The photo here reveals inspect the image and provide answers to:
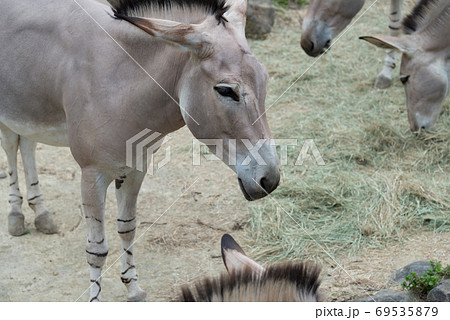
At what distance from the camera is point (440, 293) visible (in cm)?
330

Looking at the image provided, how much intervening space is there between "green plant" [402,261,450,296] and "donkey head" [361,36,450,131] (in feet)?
9.53

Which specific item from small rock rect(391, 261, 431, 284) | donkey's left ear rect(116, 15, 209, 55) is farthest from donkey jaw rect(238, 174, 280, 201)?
small rock rect(391, 261, 431, 284)

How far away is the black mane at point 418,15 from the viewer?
6234 mm

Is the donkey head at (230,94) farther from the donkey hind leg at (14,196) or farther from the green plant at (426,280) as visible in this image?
the donkey hind leg at (14,196)

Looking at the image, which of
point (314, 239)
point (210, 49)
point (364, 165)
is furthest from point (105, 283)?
point (364, 165)

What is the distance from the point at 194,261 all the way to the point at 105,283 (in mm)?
753

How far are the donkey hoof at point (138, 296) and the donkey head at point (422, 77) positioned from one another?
3.58 meters

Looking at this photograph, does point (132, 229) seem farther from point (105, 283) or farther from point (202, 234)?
point (202, 234)

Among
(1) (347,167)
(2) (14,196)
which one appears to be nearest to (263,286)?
(2) (14,196)

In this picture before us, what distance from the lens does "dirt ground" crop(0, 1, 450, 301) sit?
4398 millimetres

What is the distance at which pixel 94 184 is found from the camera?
3713 millimetres

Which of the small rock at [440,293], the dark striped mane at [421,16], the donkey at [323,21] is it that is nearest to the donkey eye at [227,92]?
the small rock at [440,293]

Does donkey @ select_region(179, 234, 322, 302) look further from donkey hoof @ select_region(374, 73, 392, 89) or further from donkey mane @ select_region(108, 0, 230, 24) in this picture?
donkey hoof @ select_region(374, 73, 392, 89)

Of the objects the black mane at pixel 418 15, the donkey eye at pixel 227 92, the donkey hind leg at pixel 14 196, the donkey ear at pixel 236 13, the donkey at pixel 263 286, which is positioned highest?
the donkey ear at pixel 236 13
